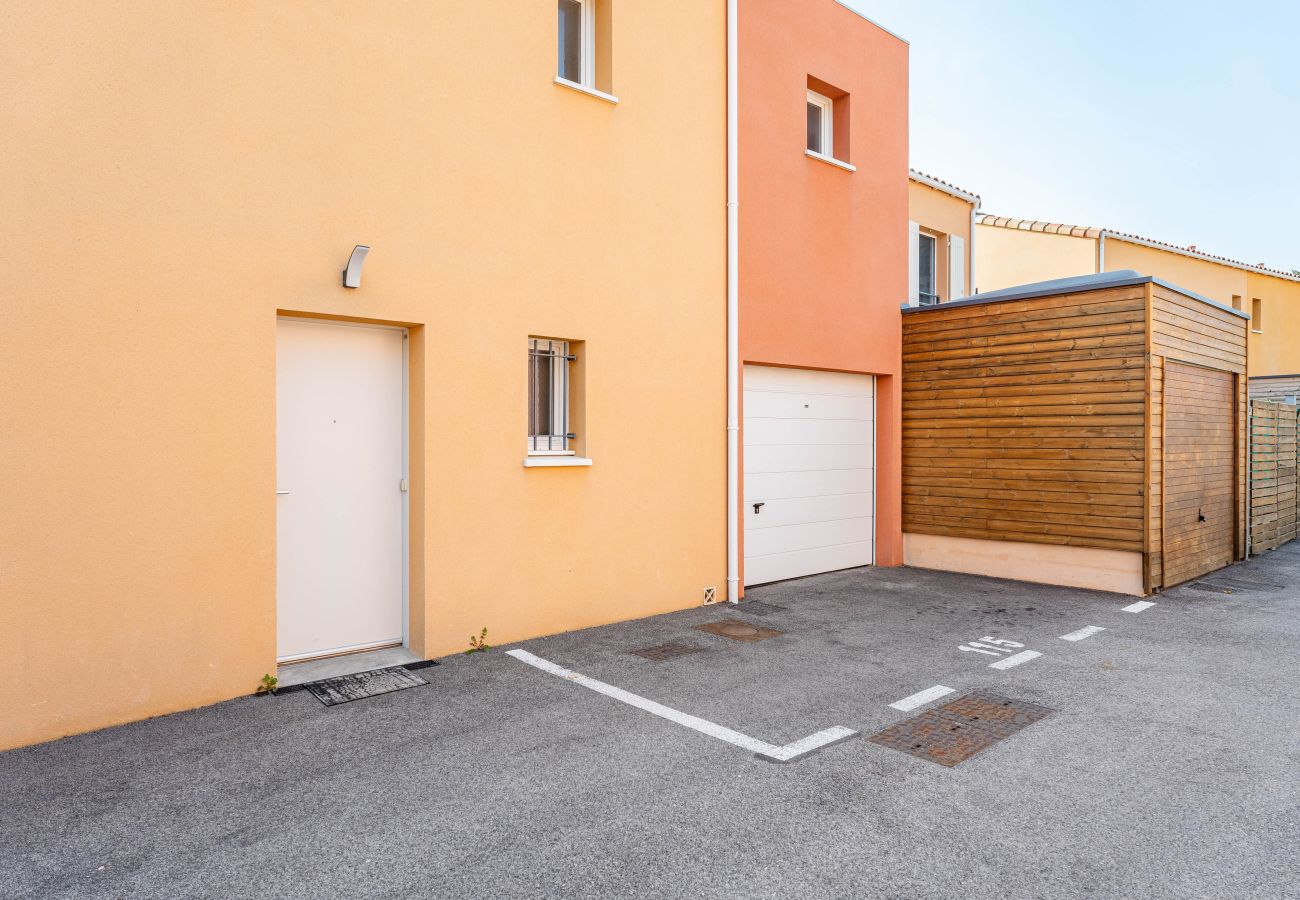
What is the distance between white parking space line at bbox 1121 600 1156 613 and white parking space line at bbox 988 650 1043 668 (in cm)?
214

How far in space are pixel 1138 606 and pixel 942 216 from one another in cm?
787

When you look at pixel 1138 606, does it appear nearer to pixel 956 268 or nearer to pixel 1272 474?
pixel 1272 474

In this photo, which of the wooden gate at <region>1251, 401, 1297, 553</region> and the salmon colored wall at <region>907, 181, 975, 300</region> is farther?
the salmon colored wall at <region>907, 181, 975, 300</region>

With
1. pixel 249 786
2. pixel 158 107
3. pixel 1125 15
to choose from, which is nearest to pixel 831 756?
pixel 249 786

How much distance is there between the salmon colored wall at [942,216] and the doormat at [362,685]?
424 inches

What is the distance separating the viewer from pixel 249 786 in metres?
3.56

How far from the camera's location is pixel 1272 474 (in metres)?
11.2

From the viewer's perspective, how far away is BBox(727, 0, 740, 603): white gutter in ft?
24.7

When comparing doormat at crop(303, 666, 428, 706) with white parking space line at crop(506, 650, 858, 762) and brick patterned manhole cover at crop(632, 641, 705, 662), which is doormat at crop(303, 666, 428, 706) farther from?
brick patterned manhole cover at crop(632, 641, 705, 662)

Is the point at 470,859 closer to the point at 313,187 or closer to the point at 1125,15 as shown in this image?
the point at 313,187

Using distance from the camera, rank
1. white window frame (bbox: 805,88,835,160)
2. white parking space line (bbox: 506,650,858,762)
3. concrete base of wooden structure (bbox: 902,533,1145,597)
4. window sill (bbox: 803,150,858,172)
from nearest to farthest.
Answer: white parking space line (bbox: 506,650,858,762) < concrete base of wooden structure (bbox: 902,533,1145,597) < window sill (bbox: 803,150,858,172) < white window frame (bbox: 805,88,835,160)

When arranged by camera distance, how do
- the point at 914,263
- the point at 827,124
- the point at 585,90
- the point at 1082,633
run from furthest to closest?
the point at 914,263, the point at 827,124, the point at 1082,633, the point at 585,90

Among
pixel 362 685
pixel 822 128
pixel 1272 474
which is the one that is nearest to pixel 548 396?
pixel 362 685

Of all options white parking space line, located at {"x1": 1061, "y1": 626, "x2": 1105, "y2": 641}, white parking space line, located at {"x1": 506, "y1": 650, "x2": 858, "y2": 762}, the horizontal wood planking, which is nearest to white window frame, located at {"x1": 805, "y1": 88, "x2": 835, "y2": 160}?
the horizontal wood planking
